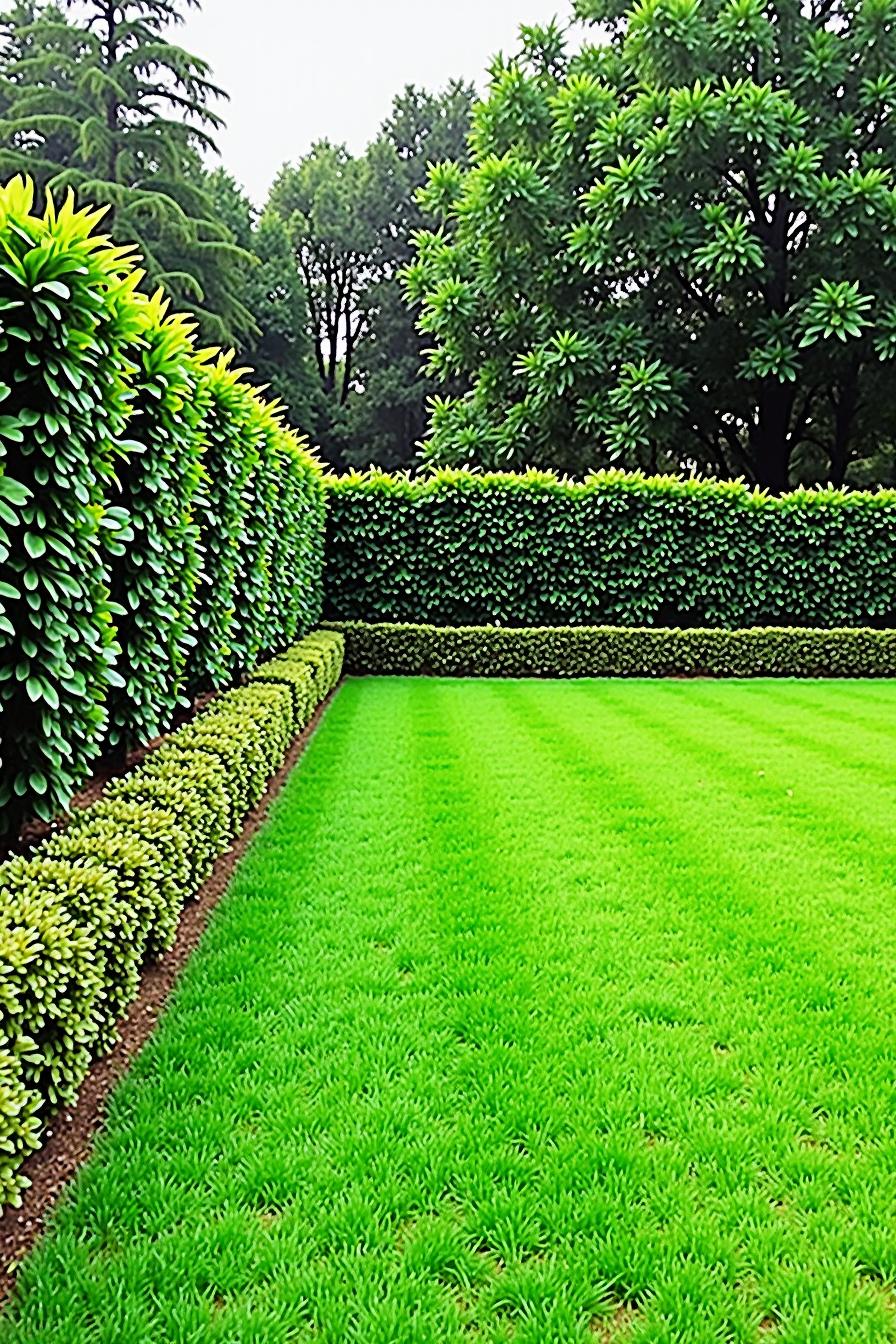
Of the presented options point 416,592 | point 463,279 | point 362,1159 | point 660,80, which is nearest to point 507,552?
point 416,592

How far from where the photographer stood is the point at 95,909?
7.98 feet

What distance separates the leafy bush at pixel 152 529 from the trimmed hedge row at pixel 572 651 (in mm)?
7344

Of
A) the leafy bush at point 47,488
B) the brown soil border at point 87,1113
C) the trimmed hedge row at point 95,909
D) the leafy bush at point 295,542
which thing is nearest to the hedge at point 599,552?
the leafy bush at point 295,542

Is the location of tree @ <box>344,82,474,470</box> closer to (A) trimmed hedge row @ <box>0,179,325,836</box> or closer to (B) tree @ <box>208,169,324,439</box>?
(B) tree @ <box>208,169,324,439</box>

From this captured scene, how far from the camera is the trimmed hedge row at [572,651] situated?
39.2 feet

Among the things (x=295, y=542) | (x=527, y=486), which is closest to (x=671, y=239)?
(x=527, y=486)

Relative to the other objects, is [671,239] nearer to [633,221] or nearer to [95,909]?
[633,221]

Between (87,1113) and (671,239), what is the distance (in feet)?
52.2

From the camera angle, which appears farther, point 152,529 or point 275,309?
point 275,309

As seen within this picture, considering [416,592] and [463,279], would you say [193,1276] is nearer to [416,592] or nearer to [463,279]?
[416,592]

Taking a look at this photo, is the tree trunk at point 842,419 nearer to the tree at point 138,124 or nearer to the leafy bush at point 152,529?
the tree at point 138,124

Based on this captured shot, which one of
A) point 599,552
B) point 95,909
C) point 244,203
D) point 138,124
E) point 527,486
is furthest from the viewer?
point 244,203

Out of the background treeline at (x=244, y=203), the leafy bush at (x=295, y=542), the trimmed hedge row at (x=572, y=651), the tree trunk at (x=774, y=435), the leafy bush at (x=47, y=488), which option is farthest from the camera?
the background treeline at (x=244, y=203)

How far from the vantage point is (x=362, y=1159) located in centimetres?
227
